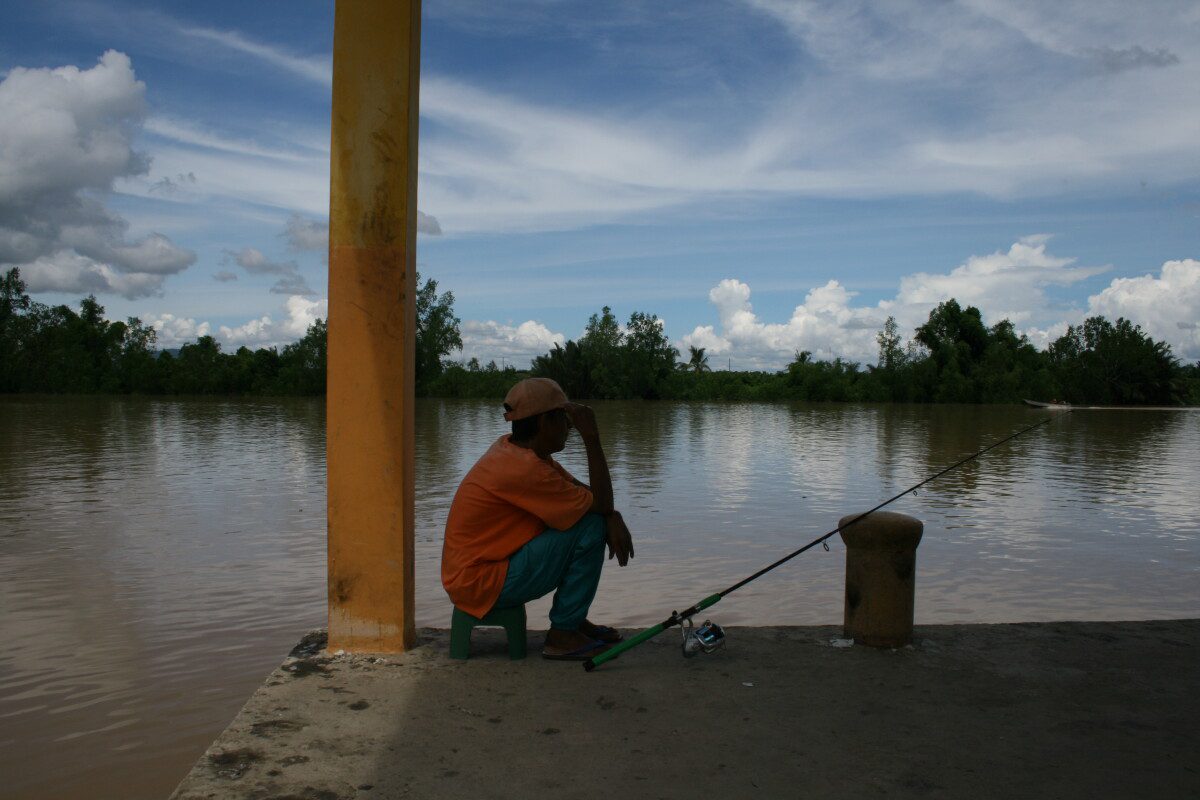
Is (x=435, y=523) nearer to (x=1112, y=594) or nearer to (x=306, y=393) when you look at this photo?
(x=1112, y=594)

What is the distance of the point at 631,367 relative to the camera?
83625 millimetres

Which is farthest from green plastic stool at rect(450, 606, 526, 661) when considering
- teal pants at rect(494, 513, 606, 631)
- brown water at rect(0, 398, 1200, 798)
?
brown water at rect(0, 398, 1200, 798)

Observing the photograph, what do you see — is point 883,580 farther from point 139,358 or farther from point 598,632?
point 139,358

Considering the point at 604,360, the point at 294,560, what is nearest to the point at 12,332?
the point at 604,360

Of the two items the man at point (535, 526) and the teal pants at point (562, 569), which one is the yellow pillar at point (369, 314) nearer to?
the man at point (535, 526)

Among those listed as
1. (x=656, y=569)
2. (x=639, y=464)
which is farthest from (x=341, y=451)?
(x=639, y=464)

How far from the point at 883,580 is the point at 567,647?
4.87 ft

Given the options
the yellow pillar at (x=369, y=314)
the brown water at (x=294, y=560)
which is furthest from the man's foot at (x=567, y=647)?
the brown water at (x=294, y=560)

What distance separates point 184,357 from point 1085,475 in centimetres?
7880

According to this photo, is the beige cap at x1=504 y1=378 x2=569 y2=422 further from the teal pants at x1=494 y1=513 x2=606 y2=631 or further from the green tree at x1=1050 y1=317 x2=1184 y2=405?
the green tree at x1=1050 y1=317 x2=1184 y2=405

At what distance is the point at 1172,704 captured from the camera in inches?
142

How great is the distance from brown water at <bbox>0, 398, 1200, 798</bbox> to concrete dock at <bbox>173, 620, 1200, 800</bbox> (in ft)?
3.33

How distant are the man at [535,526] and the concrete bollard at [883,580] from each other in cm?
112

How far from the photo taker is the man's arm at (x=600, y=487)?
13.2 feet
